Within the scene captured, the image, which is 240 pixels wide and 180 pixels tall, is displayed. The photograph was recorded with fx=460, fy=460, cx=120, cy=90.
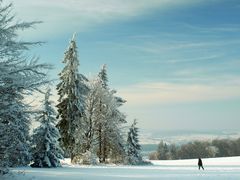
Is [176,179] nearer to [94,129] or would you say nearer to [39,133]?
[39,133]

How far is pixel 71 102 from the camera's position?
166 ft

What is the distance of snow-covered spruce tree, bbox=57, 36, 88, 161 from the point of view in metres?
50.3

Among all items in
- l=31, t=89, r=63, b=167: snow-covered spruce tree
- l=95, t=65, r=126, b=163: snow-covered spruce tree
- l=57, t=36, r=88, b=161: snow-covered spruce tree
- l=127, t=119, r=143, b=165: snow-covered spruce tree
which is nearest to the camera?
l=31, t=89, r=63, b=167: snow-covered spruce tree

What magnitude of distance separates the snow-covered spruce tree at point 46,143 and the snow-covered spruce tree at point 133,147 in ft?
64.5

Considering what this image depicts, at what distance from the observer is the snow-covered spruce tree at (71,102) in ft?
165

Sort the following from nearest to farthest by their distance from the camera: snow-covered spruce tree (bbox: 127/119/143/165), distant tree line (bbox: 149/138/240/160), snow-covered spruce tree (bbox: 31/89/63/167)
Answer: snow-covered spruce tree (bbox: 31/89/63/167) < snow-covered spruce tree (bbox: 127/119/143/165) < distant tree line (bbox: 149/138/240/160)

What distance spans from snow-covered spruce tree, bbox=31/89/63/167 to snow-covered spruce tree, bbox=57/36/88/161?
1165cm

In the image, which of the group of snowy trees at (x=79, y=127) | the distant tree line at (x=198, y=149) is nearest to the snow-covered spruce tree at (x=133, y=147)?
the group of snowy trees at (x=79, y=127)

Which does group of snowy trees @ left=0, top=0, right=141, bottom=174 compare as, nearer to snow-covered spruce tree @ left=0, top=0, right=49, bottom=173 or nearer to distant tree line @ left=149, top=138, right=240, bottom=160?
snow-covered spruce tree @ left=0, top=0, right=49, bottom=173

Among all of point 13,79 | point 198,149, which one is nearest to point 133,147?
point 13,79

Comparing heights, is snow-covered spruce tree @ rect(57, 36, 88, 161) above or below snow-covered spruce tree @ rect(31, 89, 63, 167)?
above

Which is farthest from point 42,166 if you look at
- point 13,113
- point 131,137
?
point 131,137

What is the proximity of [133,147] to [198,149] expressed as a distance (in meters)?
84.3

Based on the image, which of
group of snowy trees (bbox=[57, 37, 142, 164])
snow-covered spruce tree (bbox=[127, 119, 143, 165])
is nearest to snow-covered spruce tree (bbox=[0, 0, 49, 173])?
group of snowy trees (bbox=[57, 37, 142, 164])
